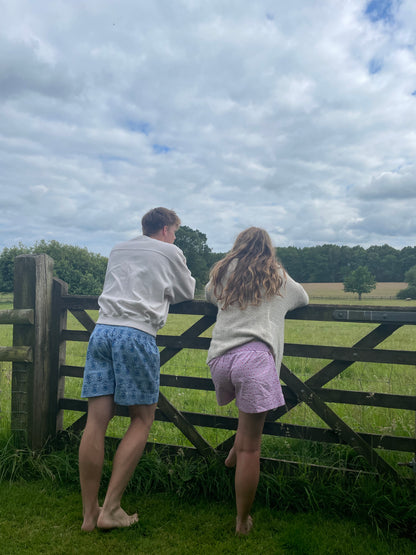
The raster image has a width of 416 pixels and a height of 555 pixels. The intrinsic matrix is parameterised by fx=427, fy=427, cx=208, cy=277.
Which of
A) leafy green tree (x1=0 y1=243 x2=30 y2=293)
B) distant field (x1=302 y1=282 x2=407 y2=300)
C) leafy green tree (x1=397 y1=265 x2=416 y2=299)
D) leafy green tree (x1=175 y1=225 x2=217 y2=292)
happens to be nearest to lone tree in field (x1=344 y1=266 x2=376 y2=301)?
distant field (x1=302 y1=282 x2=407 y2=300)

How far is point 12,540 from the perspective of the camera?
2.88 m

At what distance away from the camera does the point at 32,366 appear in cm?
403

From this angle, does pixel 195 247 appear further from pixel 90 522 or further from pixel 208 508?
pixel 90 522

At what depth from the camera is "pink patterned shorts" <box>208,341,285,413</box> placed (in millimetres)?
2672

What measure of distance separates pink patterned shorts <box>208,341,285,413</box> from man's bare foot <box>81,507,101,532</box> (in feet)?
4.10

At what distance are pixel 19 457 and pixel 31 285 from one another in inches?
61.2

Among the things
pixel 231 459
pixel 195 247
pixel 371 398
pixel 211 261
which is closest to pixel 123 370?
pixel 231 459

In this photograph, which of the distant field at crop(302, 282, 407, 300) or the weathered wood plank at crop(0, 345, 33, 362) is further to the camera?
the distant field at crop(302, 282, 407, 300)

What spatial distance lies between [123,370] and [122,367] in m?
0.02

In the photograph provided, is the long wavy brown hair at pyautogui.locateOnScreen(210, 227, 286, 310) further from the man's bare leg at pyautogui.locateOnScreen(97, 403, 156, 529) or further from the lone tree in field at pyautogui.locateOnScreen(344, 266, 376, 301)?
the lone tree in field at pyautogui.locateOnScreen(344, 266, 376, 301)

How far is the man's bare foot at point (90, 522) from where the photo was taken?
115 inches

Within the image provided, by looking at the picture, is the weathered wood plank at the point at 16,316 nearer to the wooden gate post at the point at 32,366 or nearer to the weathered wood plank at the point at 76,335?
the wooden gate post at the point at 32,366

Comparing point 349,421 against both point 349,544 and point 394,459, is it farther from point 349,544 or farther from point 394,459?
point 349,544

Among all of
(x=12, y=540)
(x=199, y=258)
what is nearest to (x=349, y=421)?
(x=12, y=540)
